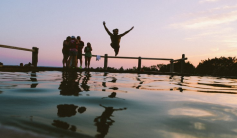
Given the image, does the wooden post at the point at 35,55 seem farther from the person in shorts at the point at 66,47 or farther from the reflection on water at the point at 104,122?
the reflection on water at the point at 104,122

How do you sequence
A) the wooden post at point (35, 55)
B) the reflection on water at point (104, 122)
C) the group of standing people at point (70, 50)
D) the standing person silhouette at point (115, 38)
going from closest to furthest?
the reflection on water at point (104, 122) → the standing person silhouette at point (115, 38) → the group of standing people at point (70, 50) → the wooden post at point (35, 55)

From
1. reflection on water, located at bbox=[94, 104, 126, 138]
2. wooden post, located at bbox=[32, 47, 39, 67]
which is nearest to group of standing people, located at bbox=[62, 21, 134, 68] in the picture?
wooden post, located at bbox=[32, 47, 39, 67]

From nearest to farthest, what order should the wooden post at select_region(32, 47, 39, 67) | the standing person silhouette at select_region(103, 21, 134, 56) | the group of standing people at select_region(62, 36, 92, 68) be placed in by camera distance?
the standing person silhouette at select_region(103, 21, 134, 56), the group of standing people at select_region(62, 36, 92, 68), the wooden post at select_region(32, 47, 39, 67)

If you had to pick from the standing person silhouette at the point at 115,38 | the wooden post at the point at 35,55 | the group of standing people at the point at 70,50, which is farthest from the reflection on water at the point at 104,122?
the wooden post at the point at 35,55

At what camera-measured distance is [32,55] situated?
11.7 meters

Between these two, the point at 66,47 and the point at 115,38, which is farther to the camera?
the point at 66,47

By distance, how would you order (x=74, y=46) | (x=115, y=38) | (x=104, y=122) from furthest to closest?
(x=74, y=46), (x=115, y=38), (x=104, y=122)

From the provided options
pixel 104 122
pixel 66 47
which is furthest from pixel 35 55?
pixel 104 122

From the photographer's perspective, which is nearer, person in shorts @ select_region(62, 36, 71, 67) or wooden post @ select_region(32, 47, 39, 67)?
person in shorts @ select_region(62, 36, 71, 67)

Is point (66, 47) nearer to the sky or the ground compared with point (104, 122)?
nearer to the sky

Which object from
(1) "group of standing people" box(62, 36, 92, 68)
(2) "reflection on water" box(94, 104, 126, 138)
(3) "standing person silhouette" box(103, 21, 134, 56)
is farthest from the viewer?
(1) "group of standing people" box(62, 36, 92, 68)

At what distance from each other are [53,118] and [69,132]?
0.32 meters

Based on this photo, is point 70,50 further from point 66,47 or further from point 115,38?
point 115,38

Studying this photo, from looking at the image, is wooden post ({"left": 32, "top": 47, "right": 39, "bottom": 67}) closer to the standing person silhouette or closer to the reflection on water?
the standing person silhouette
